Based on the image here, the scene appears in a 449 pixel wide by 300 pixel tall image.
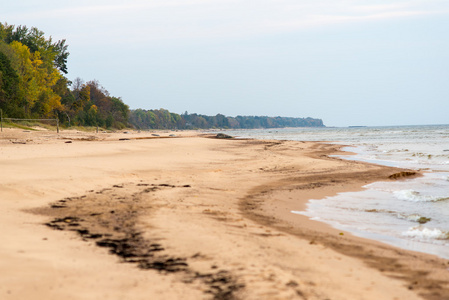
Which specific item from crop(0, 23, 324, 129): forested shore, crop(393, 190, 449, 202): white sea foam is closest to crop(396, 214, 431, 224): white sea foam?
crop(393, 190, 449, 202): white sea foam

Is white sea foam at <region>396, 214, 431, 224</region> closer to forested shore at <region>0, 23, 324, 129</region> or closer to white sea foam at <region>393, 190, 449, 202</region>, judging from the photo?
white sea foam at <region>393, 190, 449, 202</region>

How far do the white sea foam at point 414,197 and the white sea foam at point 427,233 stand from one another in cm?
360

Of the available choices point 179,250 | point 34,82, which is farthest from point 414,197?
point 34,82

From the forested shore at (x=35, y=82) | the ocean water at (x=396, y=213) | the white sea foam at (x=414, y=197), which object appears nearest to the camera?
the ocean water at (x=396, y=213)

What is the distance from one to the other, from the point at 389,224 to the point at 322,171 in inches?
381

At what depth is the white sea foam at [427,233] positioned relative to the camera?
704 cm

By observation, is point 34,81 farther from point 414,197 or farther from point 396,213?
point 396,213

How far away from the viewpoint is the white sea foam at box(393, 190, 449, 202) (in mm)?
10845

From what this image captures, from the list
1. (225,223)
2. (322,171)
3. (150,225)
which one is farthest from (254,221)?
(322,171)

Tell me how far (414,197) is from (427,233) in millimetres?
4211

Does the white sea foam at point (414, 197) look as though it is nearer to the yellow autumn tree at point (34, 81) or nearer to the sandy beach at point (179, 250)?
the sandy beach at point (179, 250)

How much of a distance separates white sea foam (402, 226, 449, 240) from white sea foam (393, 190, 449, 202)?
11.8 feet

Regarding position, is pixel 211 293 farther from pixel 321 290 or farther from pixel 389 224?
pixel 389 224

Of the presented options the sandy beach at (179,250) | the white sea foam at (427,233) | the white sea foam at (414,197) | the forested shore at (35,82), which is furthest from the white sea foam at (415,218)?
the forested shore at (35,82)
